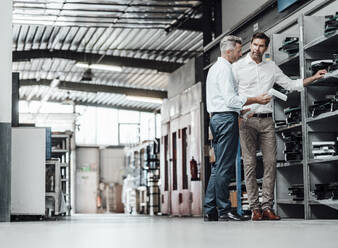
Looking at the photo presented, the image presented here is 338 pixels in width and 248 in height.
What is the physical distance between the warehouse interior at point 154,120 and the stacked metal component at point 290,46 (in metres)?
0.02

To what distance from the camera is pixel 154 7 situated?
13.3 meters

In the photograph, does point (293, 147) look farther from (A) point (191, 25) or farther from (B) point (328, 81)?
(A) point (191, 25)

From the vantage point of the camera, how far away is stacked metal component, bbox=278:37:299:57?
6977 millimetres

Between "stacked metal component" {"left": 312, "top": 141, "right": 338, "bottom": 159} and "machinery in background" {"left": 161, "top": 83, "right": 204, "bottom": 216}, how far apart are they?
4.84 m

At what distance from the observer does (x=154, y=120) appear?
97.1ft

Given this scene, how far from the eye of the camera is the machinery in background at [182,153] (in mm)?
12891

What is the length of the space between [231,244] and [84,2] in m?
10.6

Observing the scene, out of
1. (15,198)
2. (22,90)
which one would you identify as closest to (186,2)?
(15,198)

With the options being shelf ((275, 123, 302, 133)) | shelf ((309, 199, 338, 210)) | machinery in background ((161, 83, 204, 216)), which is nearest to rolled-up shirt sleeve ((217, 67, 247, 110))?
shelf ((275, 123, 302, 133))

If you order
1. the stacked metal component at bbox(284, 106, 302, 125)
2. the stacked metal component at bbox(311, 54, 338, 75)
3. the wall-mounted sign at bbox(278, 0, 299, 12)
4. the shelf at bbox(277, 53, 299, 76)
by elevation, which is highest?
the wall-mounted sign at bbox(278, 0, 299, 12)

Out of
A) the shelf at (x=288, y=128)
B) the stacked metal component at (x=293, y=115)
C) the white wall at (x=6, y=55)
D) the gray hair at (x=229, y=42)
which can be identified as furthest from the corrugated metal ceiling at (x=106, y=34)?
the gray hair at (x=229, y=42)

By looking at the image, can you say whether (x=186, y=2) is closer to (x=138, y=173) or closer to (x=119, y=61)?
(x=119, y=61)

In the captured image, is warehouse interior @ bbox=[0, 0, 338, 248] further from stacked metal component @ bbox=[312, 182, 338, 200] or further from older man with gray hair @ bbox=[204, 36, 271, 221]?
older man with gray hair @ bbox=[204, 36, 271, 221]

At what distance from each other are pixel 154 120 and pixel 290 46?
22631 millimetres
